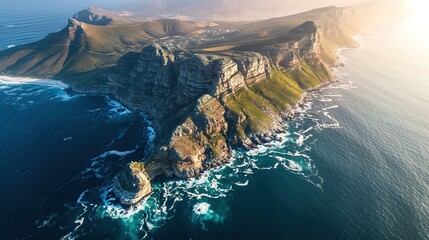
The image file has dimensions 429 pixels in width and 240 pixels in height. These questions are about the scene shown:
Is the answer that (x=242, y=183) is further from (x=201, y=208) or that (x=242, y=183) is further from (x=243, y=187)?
(x=201, y=208)

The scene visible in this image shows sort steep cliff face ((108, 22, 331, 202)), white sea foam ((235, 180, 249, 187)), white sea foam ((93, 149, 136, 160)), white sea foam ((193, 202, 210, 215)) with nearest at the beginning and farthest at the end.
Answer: white sea foam ((193, 202, 210, 215)) < white sea foam ((235, 180, 249, 187)) < steep cliff face ((108, 22, 331, 202)) < white sea foam ((93, 149, 136, 160))

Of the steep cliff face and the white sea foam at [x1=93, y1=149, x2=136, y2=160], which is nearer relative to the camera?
the steep cliff face

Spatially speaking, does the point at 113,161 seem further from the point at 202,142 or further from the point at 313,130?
the point at 313,130

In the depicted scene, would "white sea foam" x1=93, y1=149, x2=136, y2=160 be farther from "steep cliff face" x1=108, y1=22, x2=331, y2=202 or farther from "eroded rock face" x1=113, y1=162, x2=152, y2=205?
"eroded rock face" x1=113, y1=162, x2=152, y2=205

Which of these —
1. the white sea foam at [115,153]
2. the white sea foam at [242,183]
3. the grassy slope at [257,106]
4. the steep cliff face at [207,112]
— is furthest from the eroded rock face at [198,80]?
the white sea foam at [242,183]

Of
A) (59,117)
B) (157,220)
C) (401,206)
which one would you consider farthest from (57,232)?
(401,206)

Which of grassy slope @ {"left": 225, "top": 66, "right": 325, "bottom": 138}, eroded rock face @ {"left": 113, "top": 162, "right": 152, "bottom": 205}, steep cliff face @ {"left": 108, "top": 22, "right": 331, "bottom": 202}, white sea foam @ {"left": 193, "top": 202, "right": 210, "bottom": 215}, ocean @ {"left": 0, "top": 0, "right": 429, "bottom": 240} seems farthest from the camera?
grassy slope @ {"left": 225, "top": 66, "right": 325, "bottom": 138}

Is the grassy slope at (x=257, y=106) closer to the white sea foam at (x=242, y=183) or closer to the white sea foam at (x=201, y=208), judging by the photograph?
the white sea foam at (x=242, y=183)

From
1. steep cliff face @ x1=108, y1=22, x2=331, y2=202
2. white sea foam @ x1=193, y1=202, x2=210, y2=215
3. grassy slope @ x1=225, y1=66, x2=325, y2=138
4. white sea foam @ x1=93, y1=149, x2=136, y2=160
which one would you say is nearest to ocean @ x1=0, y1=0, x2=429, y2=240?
white sea foam @ x1=193, y1=202, x2=210, y2=215
